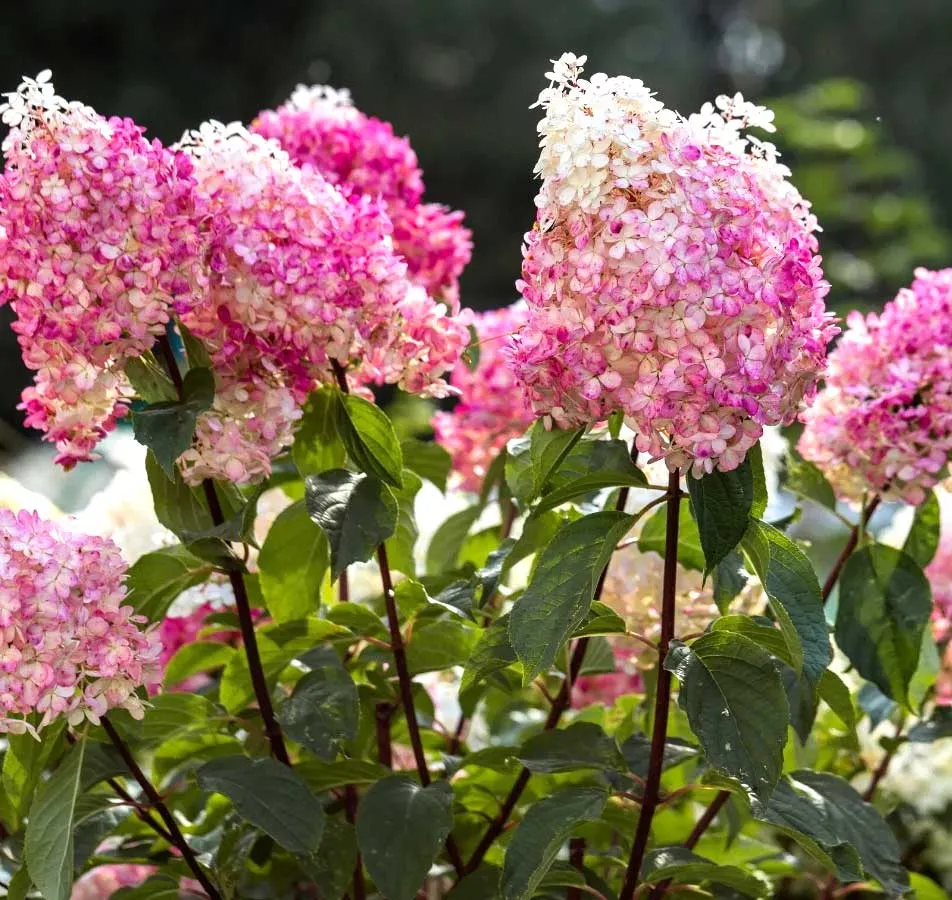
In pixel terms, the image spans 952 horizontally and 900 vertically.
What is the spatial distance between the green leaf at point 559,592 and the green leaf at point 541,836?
0.10 meters

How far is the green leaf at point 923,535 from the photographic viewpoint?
41.6 inches

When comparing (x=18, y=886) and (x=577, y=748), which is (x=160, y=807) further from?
(x=577, y=748)

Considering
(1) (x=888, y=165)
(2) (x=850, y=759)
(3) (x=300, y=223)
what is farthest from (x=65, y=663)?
(1) (x=888, y=165)

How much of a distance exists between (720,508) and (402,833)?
0.29 metres

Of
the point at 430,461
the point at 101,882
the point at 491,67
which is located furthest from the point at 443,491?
the point at 491,67

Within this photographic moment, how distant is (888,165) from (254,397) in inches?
190

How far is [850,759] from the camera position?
1237 mm

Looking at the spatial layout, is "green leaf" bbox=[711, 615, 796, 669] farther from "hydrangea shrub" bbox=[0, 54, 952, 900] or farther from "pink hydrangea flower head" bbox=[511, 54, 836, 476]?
"pink hydrangea flower head" bbox=[511, 54, 836, 476]

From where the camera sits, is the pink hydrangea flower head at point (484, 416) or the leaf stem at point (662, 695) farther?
the pink hydrangea flower head at point (484, 416)

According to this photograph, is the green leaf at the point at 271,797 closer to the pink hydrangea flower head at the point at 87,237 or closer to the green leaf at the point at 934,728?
the pink hydrangea flower head at the point at 87,237

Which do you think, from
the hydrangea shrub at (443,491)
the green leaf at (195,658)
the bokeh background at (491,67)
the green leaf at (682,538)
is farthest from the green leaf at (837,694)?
the bokeh background at (491,67)

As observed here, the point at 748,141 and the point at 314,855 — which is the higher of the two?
the point at 748,141

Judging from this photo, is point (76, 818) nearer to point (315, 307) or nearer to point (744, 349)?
point (315, 307)

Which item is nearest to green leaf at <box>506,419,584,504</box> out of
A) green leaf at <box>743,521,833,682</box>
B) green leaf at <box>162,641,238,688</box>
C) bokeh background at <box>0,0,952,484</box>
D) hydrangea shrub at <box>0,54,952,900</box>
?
hydrangea shrub at <box>0,54,952,900</box>
